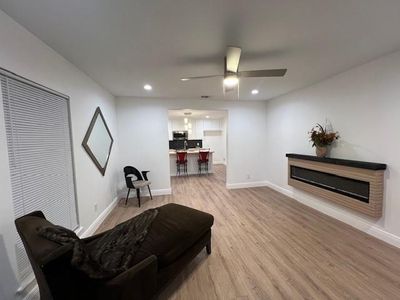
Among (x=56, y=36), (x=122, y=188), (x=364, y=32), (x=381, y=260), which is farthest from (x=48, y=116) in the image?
(x=381, y=260)

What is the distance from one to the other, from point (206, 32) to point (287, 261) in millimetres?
2690

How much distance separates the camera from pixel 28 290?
1567 mm

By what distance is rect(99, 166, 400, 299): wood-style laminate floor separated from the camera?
1710mm

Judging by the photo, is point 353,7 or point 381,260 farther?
point 381,260

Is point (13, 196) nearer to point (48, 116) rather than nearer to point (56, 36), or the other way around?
point (48, 116)

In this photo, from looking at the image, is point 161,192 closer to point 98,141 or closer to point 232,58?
point 98,141

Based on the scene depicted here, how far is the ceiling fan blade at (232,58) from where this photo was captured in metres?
1.85

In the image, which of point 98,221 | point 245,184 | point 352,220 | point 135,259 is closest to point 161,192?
point 98,221

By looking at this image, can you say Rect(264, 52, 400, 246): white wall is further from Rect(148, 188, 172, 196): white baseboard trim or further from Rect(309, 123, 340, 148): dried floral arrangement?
Rect(148, 188, 172, 196): white baseboard trim

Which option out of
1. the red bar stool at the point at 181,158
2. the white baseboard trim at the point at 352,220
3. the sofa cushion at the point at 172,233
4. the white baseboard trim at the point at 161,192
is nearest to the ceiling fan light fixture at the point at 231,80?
the sofa cushion at the point at 172,233

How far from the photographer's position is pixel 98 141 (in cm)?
319

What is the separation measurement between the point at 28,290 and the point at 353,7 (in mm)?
3661

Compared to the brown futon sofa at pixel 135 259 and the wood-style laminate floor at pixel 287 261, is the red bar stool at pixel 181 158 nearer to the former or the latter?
the wood-style laminate floor at pixel 287 261

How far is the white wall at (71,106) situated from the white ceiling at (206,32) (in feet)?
0.48
